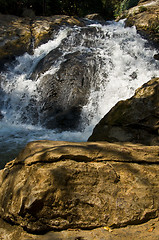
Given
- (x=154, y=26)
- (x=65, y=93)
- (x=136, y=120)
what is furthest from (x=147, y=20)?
(x=136, y=120)

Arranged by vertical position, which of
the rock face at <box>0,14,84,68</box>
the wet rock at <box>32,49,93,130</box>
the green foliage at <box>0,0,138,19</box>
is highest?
the green foliage at <box>0,0,138,19</box>

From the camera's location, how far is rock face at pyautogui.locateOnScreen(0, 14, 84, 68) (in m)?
9.91

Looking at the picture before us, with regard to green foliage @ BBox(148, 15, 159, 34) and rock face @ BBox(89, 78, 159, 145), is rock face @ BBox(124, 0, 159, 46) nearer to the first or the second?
green foliage @ BBox(148, 15, 159, 34)

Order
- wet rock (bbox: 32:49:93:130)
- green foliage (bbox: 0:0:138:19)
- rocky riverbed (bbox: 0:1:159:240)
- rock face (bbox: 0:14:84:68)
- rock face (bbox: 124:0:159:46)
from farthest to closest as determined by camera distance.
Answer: green foliage (bbox: 0:0:138:19) → rock face (bbox: 124:0:159:46) → rock face (bbox: 0:14:84:68) → wet rock (bbox: 32:49:93:130) → rocky riverbed (bbox: 0:1:159:240)

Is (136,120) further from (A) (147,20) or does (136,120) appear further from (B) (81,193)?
(A) (147,20)

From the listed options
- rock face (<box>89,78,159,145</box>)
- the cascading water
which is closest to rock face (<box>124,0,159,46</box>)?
the cascading water

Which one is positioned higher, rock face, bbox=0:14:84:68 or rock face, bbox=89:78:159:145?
rock face, bbox=0:14:84:68

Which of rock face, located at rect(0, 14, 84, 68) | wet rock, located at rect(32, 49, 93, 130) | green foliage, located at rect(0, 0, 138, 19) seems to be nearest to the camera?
wet rock, located at rect(32, 49, 93, 130)

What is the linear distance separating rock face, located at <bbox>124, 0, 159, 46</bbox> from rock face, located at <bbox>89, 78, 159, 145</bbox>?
23.8ft

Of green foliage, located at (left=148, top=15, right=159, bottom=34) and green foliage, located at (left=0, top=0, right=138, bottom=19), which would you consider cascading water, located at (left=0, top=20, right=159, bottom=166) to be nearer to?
green foliage, located at (left=148, top=15, right=159, bottom=34)

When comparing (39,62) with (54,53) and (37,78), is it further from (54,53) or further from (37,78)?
(37,78)

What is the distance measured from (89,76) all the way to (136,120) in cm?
380

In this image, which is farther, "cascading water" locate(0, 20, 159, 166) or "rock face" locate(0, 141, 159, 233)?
"cascading water" locate(0, 20, 159, 166)

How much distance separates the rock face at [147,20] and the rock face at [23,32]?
3317 mm
